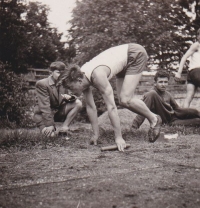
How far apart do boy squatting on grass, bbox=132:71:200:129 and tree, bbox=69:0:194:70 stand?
15.1 m

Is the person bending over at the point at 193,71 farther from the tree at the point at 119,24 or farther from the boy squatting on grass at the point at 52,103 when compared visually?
the tree at the point at 119,24

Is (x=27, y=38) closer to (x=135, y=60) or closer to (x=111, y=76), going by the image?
(x=135, y=60)

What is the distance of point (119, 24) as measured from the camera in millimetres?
21266

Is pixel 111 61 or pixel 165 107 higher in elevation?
pixel 111 61

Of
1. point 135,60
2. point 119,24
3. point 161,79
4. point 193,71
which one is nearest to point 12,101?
point 161,79

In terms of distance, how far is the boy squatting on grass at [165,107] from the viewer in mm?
6125

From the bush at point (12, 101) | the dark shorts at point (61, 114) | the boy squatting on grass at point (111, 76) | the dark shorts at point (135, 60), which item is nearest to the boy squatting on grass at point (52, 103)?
the dark shorts at point (61, 114)

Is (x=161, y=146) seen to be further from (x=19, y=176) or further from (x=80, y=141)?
(x=19, y=176)

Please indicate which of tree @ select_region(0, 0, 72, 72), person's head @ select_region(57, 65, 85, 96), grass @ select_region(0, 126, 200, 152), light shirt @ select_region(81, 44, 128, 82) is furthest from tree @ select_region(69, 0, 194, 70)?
person's head @ select_region(57, 65, 85, 96)

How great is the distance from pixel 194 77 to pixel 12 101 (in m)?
4.83

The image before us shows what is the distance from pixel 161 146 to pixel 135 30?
18650mm

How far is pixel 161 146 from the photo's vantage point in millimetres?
4152

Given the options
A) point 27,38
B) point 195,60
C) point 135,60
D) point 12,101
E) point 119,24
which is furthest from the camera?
point 119,24

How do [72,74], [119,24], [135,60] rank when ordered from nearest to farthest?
[72,74]
[135,60]
[119,24]
